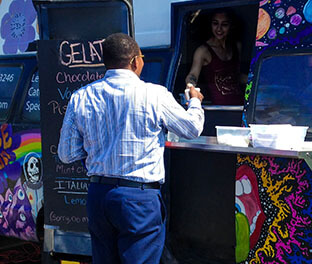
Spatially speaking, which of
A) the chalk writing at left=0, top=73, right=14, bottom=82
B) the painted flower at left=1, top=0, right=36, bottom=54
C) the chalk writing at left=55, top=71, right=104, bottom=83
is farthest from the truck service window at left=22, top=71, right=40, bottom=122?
the chalk writing at left=55, top=71, right=104, bottom=83

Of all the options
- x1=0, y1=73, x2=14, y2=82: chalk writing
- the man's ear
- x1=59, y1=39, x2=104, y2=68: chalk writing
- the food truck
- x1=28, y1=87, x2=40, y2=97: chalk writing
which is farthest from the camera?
x1=0, y1=73, x2=14, y2=82: chalk writing

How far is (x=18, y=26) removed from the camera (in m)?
3.81

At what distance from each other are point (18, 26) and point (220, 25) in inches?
74.6

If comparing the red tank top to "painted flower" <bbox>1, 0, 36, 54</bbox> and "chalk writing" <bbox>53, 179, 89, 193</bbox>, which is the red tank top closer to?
"chalk writing" <bbox>53, 179, 89, 193</bbox>

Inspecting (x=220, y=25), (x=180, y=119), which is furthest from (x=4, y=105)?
(x=180, y=119)

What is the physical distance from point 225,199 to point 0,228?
6.97 feet

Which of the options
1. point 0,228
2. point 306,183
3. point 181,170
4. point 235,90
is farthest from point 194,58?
point 0,228

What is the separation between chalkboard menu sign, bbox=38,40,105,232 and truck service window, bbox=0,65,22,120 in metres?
0.98

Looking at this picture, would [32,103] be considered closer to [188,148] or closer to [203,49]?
[203,49]

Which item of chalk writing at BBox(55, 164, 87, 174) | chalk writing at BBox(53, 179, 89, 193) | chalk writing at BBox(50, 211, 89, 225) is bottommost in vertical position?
chalk writing at BBox(50, 211, 89, 225)

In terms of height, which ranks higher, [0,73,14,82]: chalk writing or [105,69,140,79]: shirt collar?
[105,69,140,79]: shirt collar

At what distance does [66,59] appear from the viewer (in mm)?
2799

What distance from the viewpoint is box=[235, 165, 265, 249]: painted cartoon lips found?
224cm

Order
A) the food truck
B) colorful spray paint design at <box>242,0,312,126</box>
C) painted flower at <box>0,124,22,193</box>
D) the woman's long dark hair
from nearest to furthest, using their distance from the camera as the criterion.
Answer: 1. the food truck
2. colorful spray paint design at <box>242,0,312,126</box>
3. painted flower at <box>0,124,22,193</box>
4. the woman's long dark hair
